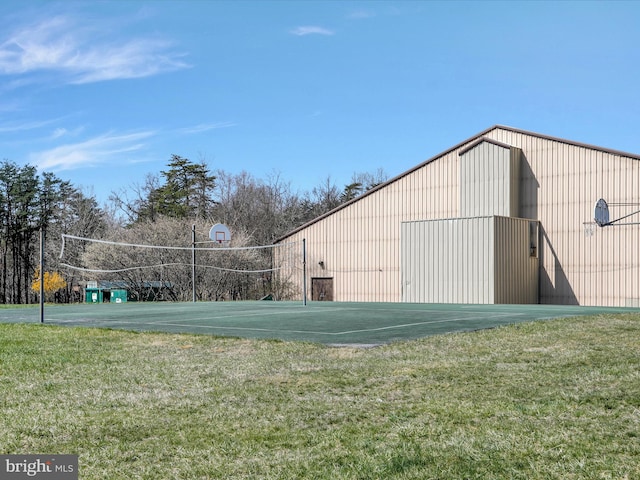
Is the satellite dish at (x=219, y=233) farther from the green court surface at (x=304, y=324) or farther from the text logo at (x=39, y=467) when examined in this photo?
the text logo at (x=39, y=467)

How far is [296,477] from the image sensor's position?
4168 millimetres

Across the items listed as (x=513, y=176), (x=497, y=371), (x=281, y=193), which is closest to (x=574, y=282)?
(x=513, y=176)

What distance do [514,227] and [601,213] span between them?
3.67 metres

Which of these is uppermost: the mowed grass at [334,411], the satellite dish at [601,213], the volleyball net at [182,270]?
the satellite dish at [601,213]

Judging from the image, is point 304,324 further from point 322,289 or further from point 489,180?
point 322,289

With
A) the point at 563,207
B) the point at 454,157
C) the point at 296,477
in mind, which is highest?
the point at 454,157

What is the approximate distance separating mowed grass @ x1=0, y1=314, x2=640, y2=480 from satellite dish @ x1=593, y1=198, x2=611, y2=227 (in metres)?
17.7

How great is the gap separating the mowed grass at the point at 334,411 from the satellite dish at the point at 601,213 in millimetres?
17749

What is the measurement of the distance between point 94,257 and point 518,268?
24.7 m

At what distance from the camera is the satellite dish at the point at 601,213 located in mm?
26766

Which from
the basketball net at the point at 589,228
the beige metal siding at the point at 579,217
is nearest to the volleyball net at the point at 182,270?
the beige metal siding at the point at 579,217

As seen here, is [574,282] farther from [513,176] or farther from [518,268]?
[513,176]

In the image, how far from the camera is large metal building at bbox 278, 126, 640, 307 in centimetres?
2834

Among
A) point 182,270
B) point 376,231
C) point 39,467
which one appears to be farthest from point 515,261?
point 39,467
